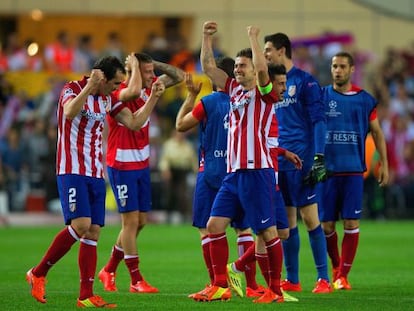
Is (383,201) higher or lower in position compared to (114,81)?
lower

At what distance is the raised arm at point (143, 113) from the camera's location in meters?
11.7

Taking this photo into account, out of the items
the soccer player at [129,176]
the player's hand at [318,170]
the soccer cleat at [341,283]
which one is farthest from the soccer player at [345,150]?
the soccer player at [129,176]

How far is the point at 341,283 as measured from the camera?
43.5ft

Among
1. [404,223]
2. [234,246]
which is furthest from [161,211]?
[234,246]

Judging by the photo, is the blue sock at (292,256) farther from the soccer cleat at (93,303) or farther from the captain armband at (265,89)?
the soccer cleat at (93,303)

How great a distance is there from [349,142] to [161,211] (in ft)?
46.3

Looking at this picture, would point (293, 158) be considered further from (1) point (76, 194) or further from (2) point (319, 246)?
(1) point (76, 194)

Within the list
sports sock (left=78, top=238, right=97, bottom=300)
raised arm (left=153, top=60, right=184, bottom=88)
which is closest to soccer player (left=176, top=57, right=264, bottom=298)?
raised arm (left=153, top=60, right=184, bottom=88)

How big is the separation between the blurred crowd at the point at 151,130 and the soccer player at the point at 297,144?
476 inches

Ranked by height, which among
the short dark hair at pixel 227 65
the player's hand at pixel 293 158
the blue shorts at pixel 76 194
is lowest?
the blue shorts at pixel 76 194

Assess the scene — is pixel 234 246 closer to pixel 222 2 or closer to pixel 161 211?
pixel 161 211

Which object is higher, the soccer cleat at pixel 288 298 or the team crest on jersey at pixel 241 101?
the team crest on jersey at pixel 241 101

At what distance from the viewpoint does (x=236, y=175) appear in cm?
1156

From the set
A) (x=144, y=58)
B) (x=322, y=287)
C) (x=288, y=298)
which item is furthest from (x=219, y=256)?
(x=144, y=58)
